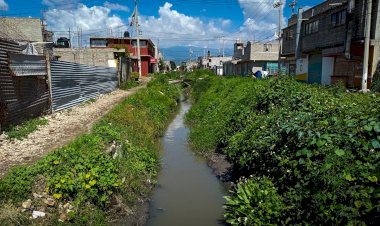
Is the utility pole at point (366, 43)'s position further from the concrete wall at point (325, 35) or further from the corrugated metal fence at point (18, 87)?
the corrugated metal fence at point (18, 87)

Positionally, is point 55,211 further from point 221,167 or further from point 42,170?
point 221,167

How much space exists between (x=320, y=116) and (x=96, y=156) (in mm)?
4917

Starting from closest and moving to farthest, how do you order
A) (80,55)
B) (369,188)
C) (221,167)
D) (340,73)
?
1. (369,188)
2. (221,167)
3. (340,73)
4. (80,55)

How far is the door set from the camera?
28.5 metres

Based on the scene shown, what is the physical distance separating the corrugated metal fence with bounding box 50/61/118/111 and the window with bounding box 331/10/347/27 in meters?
18.8

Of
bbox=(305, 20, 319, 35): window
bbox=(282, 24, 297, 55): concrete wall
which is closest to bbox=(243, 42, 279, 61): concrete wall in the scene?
bbox=(282, 24, 297, 55): concrete wall

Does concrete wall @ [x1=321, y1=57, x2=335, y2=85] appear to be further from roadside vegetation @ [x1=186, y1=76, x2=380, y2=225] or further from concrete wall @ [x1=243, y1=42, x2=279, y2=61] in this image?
roadside vegetation @ [x1=186, y1=76, x2=380, y2=225]

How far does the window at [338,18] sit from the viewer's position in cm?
2391

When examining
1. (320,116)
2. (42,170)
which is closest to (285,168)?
(320,116)

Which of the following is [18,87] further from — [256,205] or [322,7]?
[322,7]

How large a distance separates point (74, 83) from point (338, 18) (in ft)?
69.2

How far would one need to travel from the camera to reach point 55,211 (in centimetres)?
552

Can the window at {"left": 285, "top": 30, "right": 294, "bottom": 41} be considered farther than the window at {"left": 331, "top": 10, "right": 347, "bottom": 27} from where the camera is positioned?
Yes

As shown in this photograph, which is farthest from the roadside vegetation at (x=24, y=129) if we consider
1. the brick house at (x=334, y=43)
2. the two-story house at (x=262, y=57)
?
the two-story house at (x=262, y=57)
